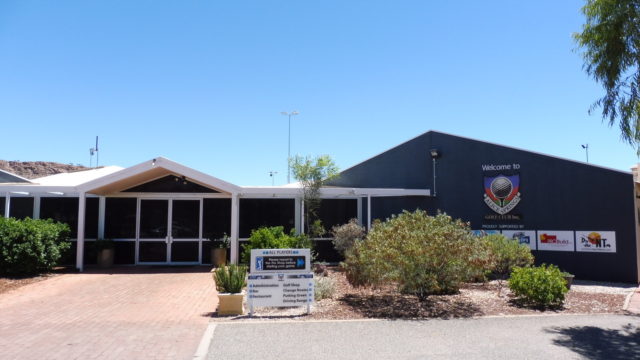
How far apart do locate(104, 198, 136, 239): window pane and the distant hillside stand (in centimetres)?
4297

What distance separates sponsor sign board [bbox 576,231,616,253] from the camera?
12.6m

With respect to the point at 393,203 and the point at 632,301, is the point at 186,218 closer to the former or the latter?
the point at 393,203

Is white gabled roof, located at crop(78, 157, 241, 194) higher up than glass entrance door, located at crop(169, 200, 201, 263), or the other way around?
white gabled roof, located at crop(78, 157, 241, 194)

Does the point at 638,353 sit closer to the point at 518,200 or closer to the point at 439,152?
the point at 518,200

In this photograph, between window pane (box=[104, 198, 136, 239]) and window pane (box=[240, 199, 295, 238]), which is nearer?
window pane (box=[104, 198, 136, 239])

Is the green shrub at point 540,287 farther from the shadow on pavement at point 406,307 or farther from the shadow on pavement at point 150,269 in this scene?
the shadow on pavement at point 150,269

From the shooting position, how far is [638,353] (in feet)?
Answer: 20.2

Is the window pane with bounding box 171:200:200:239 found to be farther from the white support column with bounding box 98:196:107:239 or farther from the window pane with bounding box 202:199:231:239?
the white support column with bounding box 98:196:107:239

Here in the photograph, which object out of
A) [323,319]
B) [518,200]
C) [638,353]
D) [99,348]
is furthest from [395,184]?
[99,348]

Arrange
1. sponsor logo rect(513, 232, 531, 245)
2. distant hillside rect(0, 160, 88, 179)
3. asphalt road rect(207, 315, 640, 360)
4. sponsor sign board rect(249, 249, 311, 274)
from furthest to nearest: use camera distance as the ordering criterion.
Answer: distant hillside rect(0, 160, 88, 179) < sponsor logo rect(513, 232, 531, 245) < sponsor sign board rect(249, 249, 311, 274) < asphalt road rect(207, 315, 640, 360)

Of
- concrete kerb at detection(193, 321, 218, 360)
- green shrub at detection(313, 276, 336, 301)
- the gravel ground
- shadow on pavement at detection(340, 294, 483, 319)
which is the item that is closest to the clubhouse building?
the gravel ground

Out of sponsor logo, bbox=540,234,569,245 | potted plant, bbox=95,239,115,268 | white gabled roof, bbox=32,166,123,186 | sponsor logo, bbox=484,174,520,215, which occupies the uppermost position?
white gabled roof, bbox=32,166,123,186

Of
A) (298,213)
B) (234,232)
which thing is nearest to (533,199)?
(298,213)

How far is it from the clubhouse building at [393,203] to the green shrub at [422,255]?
5277 millimetres
